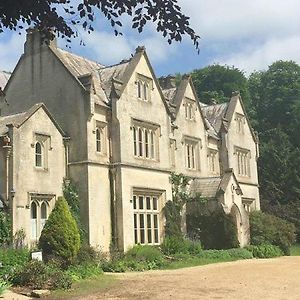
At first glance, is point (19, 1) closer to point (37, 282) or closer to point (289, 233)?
point (37, 282)

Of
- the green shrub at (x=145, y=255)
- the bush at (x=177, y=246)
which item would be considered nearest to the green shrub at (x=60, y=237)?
the green shrub at (x=145, y=255)

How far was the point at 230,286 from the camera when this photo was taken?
1786cm

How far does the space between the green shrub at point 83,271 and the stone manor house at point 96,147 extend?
10.6ft

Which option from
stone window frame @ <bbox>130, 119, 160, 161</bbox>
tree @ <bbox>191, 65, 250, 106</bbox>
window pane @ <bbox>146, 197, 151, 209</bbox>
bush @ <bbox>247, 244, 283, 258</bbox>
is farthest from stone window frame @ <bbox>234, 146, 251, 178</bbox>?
tree @ <bbox>191, 65, 250, 106</bbox>

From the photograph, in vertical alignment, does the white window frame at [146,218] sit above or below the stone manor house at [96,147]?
below

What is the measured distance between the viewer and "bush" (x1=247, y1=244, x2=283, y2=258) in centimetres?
3403

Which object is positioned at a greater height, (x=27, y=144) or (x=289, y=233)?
(x=27, y=144)

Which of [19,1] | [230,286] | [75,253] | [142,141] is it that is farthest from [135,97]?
[19,1]

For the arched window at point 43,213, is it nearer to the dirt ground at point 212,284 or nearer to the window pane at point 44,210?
the window pane at point 44,210

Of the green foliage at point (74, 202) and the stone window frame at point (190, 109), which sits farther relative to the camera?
the stone window frame at point (190, 109)

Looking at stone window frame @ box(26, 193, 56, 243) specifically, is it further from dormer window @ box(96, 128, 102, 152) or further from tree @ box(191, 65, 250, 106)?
tree @ box(191, 65, 250, 106)

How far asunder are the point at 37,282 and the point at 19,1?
12144 millimetres

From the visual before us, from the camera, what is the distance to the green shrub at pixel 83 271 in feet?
68.4

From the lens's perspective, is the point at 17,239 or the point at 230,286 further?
the point at 17,239
